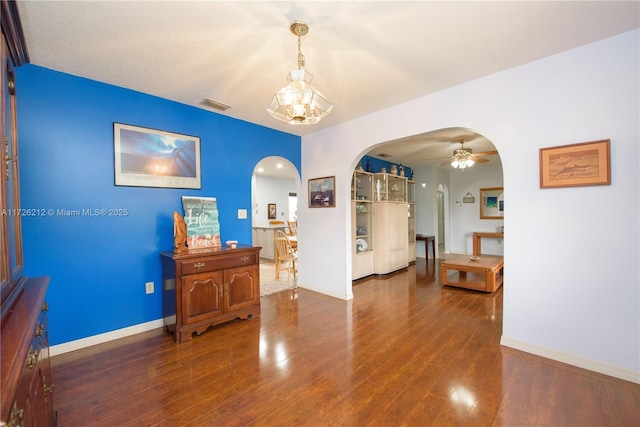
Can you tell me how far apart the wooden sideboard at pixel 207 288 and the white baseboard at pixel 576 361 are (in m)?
2.64

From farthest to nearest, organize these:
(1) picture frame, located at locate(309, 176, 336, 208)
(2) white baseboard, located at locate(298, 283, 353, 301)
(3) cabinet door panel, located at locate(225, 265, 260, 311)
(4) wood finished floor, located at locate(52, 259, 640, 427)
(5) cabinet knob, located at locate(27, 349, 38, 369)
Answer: (1) picture frame, located at locate(309, 176, 336, 208), (2) white baseboard, located at locate(298, 283, 353, 301), (3) cabinet door panel, located at locate(225, 265, 260, 311), (4) wood finished floor, located at locate(52, 259, 640, 427), (5) cabinet knob, located at locate(27, 349, 38, 369)

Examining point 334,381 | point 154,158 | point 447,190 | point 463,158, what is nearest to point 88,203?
point 154,158

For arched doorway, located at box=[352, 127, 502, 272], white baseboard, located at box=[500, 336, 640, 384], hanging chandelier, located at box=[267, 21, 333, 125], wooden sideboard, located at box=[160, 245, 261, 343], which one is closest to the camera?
hanging chandelier, located at box=[267, 21, 333, 125]

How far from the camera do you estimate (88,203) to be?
2656 millimetres

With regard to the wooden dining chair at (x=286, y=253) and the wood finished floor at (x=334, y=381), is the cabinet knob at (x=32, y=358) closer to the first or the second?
the wood finished floor at (x=334, y=381)

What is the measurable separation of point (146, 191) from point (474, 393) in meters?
3.47

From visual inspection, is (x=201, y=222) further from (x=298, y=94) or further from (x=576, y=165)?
(x=576, y=165)

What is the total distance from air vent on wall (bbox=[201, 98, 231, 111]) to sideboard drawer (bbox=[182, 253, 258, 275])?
1.78 m

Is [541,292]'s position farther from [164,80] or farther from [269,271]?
[269,271]

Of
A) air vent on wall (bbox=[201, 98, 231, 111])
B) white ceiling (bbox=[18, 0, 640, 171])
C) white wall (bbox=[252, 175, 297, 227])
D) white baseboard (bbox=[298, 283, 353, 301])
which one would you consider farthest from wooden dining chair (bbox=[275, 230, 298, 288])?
white wall (bbox=[252, 175, 297, 227])

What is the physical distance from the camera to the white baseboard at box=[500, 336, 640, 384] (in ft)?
6.73

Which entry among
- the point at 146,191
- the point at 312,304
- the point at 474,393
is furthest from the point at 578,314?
the point at 146,191

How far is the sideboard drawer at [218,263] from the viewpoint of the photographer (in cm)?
274

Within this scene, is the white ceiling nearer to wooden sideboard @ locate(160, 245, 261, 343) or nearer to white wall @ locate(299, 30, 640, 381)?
white wall @ locate(299, 30, 640, 381)
